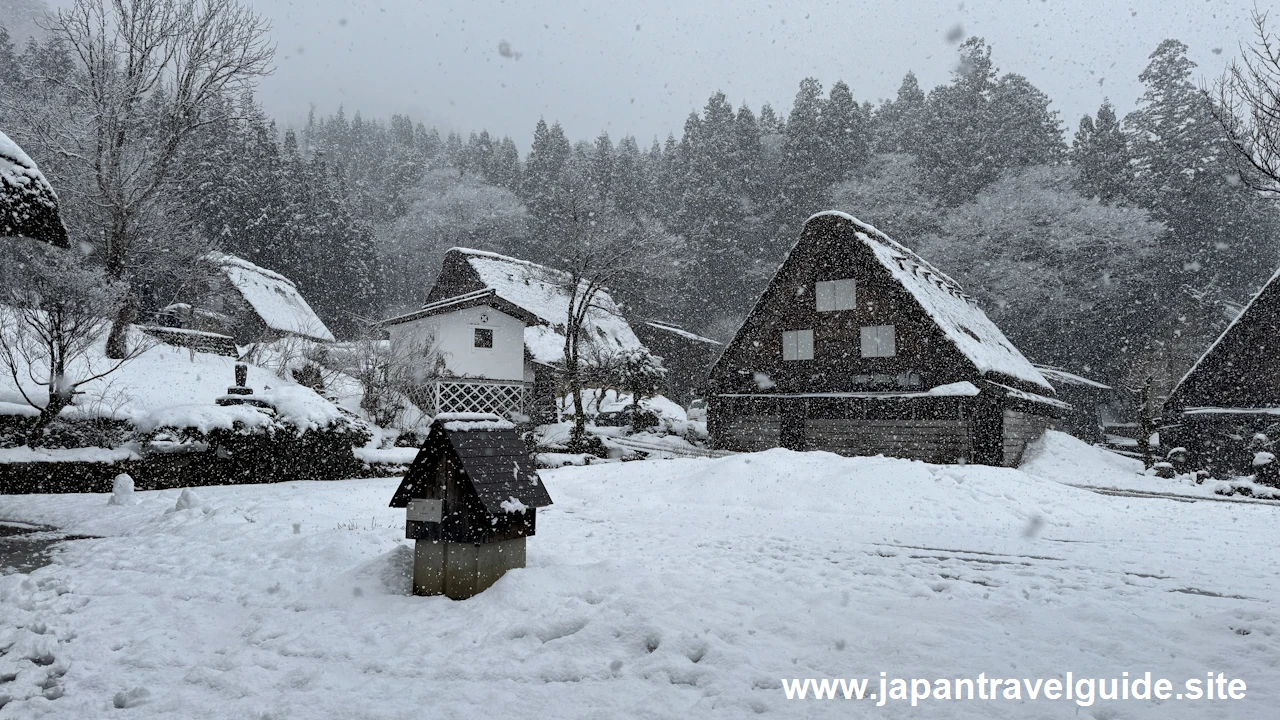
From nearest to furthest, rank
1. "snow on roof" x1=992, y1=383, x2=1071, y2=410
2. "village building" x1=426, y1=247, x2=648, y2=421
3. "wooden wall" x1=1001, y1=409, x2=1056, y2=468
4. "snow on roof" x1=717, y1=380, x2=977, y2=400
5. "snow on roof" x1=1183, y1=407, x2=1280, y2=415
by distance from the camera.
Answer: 1. "snow on roof" x1=1183, y1=407, x2=1280, y2=415
2. "snow on roof" x1=717, y1=380, x2=977, y2=400
3. "snow on roof" x1=992, y1=383, x2=1071, y2=410
4. "wooden wall" x1=1001, y1=409, x2=1056, y2=468
5. "village building" x1=426, y1=247, x2=648, y2=421

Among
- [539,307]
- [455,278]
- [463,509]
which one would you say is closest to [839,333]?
[539,307]

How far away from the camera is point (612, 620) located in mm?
4059

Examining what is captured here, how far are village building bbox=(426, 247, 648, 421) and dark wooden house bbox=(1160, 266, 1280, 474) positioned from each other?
1795cm

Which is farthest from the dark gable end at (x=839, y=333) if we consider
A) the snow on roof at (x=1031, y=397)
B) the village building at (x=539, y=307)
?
the village building at (x=539, y=307)

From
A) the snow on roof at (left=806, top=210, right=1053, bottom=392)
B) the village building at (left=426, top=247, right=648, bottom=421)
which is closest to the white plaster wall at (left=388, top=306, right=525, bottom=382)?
the village building at (left=426, top=247, right=648, bottom=421)

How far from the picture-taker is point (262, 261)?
131 ft

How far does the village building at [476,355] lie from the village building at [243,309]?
5629 mm

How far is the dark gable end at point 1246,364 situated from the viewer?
18.1 m

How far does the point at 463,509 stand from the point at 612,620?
4.50 feet

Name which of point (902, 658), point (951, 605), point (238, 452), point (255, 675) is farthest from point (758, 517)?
point (238, 452)

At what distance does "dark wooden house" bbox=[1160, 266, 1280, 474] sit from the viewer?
17.9m

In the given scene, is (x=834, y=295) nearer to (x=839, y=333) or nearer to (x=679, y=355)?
(x=839, y=333)

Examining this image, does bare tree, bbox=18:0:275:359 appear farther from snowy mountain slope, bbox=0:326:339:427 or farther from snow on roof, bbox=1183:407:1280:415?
snow on roof, bbox=1183:407:1280:415

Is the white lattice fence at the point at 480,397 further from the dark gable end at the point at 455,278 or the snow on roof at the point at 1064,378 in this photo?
the snow on roof at the point at 1064,378
